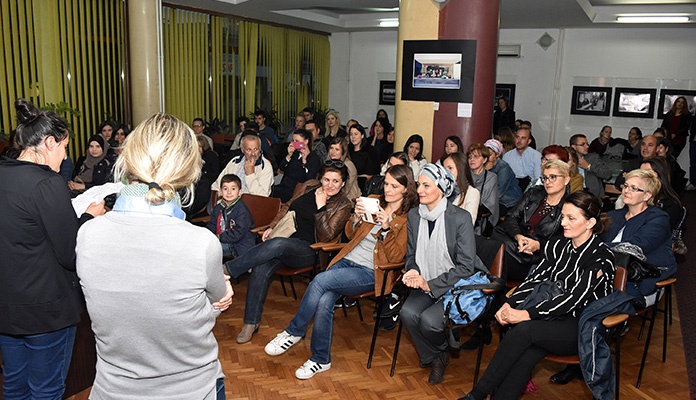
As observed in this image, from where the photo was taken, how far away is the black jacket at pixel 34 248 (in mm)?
2277

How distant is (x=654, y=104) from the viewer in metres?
12.3

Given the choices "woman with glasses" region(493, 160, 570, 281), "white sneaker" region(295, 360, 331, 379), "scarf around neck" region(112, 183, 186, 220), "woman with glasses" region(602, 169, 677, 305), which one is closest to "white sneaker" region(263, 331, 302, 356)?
"white sneaker" region(295, 360, 331, 379)

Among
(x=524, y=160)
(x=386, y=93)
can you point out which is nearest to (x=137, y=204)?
(x=524, y=160)

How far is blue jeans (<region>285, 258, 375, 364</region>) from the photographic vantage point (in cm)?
396

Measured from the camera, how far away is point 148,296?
5.36 feet

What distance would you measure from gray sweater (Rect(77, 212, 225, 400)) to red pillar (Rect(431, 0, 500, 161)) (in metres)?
5.31

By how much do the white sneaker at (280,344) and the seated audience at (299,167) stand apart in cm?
253

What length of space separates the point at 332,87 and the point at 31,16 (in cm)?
839

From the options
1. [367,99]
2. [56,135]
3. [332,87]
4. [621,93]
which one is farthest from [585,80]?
[56,135]

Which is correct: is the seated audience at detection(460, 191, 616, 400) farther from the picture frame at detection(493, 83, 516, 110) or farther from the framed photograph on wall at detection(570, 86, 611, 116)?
the picture frame at detection(493, 83, 516, 110)

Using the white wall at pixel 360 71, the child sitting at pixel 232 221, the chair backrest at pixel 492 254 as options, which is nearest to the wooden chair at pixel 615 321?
the chair backrest at pixel 492 254

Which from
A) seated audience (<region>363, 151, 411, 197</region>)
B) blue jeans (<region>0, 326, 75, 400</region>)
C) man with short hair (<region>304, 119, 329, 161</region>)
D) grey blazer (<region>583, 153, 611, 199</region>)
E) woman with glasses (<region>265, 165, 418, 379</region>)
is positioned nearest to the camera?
blue jeans (<region>0, 326, 75, 400</region>)

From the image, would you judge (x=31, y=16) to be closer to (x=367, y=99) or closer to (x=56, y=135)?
(x=56, y=135)

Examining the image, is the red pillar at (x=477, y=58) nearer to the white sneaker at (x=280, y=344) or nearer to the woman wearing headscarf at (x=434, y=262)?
the woman wearing headscarf at (x=434, y=262)
